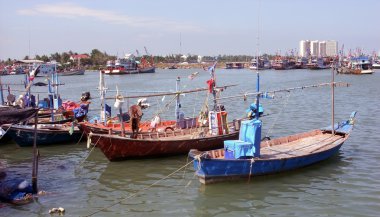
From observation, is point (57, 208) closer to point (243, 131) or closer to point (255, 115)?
point (243, 131)

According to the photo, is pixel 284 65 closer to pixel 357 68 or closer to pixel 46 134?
pixel 357 68

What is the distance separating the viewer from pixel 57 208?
40.3 feet

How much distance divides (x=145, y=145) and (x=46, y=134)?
5997mm

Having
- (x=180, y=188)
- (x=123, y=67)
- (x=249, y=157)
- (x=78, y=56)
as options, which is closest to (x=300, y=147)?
(x=249, y=157)

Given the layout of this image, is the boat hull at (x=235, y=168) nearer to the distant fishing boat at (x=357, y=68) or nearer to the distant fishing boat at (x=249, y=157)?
the distant fishing boat at (x=249, y=157)

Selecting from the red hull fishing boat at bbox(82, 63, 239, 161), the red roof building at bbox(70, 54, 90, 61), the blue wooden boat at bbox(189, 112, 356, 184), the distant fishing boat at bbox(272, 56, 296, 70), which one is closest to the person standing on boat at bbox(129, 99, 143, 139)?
the red hull fishing boat at bbox(82, 63, 239, 161)

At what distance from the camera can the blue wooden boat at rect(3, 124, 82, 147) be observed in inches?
788

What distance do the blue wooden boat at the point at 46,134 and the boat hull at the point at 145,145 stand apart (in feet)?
13.0

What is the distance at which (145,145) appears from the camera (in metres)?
17.2

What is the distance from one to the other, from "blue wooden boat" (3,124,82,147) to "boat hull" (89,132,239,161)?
396 centimetres

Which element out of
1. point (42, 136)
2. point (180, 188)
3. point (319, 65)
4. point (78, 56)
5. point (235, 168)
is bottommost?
point (180, 188)

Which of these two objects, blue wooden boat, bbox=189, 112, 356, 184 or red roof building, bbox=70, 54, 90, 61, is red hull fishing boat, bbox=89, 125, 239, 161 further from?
red roof building, bbox=70, 54, 90, 61

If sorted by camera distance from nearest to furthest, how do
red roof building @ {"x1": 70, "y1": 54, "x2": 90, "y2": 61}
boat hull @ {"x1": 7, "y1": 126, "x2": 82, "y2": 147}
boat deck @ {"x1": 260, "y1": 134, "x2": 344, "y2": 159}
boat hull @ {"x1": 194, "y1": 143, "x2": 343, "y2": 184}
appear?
1. boat hull @ {"x1": 194, "y1": 143, "x2": 343, "y2": 184}
2. boat deck @ {"x1": 260, "y1": 134, "x2": 344, "y2": 159}
3. boat hull @ {"x1": 7, "y1": 126, "x2": 82, "y2": 147}
4. red roof building @ {"x1": 70, "y1": 54, "x2": 90, "y2": 61}

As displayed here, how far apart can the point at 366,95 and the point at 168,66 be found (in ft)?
486
